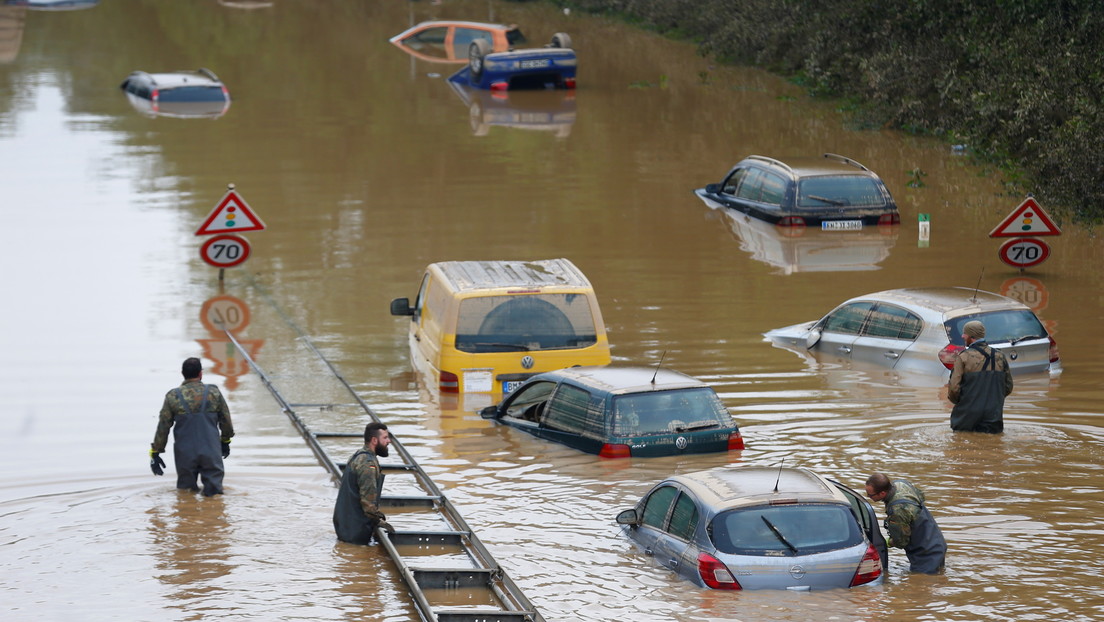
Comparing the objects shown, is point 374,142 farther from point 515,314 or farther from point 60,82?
point 515,314

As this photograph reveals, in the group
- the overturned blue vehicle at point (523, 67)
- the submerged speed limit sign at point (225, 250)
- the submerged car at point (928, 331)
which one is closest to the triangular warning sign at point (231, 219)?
the submerged speed limit sign at point (225, 250)

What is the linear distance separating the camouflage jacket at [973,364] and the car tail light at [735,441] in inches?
90.8

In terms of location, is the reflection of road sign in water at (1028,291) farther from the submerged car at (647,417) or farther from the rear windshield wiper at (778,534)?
the rear windshield wiper at (778,534)

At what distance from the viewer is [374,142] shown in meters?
40.4

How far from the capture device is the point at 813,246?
91.3 ft

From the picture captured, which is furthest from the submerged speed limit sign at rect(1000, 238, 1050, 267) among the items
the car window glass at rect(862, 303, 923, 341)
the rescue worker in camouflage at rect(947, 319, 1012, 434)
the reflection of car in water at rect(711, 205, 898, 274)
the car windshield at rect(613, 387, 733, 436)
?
the car windshield at rect(613, 387, 733, 436)

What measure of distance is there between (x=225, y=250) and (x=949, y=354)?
36.9 ft

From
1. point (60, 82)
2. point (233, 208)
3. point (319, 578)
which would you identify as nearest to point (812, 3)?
point (60, 82)

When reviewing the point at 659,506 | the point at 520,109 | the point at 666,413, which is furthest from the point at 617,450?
the point at 520,109

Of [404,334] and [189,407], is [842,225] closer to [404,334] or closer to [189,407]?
[404,334]

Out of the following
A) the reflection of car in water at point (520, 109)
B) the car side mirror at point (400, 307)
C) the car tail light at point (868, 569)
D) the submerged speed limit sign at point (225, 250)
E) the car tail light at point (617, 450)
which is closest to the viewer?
the car tail light at point (868, 569)

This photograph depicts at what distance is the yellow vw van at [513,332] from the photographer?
18.5 metres

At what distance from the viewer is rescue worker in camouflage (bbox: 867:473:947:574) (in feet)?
41.2

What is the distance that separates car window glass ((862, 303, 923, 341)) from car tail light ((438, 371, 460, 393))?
5.29 meters
